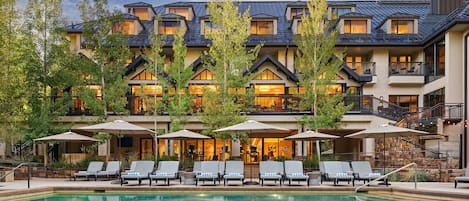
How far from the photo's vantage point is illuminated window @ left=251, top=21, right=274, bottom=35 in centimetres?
3409

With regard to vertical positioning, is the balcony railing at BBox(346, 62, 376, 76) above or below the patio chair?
above

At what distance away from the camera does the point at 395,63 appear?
32438mm

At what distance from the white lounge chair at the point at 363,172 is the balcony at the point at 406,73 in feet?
45.6

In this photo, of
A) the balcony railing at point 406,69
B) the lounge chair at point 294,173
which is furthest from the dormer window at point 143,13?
the lounge chair at point 294,173

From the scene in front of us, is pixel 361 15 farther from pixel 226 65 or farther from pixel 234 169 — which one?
pixel 234 169

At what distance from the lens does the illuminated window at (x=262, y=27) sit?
34.1 metres

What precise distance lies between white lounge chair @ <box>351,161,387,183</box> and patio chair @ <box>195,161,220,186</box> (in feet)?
15.9

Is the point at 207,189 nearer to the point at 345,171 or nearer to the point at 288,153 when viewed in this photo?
the point at 345,171

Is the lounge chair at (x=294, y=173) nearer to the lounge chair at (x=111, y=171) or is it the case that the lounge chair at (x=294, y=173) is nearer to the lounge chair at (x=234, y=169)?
the lounge chair at (x=234, y=169)

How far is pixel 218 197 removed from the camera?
55.4ft

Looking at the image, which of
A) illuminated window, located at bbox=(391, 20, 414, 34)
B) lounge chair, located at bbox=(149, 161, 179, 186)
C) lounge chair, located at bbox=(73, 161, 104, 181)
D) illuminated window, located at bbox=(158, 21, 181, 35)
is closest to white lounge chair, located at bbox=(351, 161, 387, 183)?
lounge chair, located at bbox=(149, 161, 179, 186)

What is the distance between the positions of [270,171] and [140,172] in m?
4.63

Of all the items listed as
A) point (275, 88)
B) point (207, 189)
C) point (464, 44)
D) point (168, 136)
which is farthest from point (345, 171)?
point (275, 88)

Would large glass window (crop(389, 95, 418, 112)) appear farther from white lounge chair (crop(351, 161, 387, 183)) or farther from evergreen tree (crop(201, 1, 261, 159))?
white lounge chair (crop(351, 161, 387, 183))
